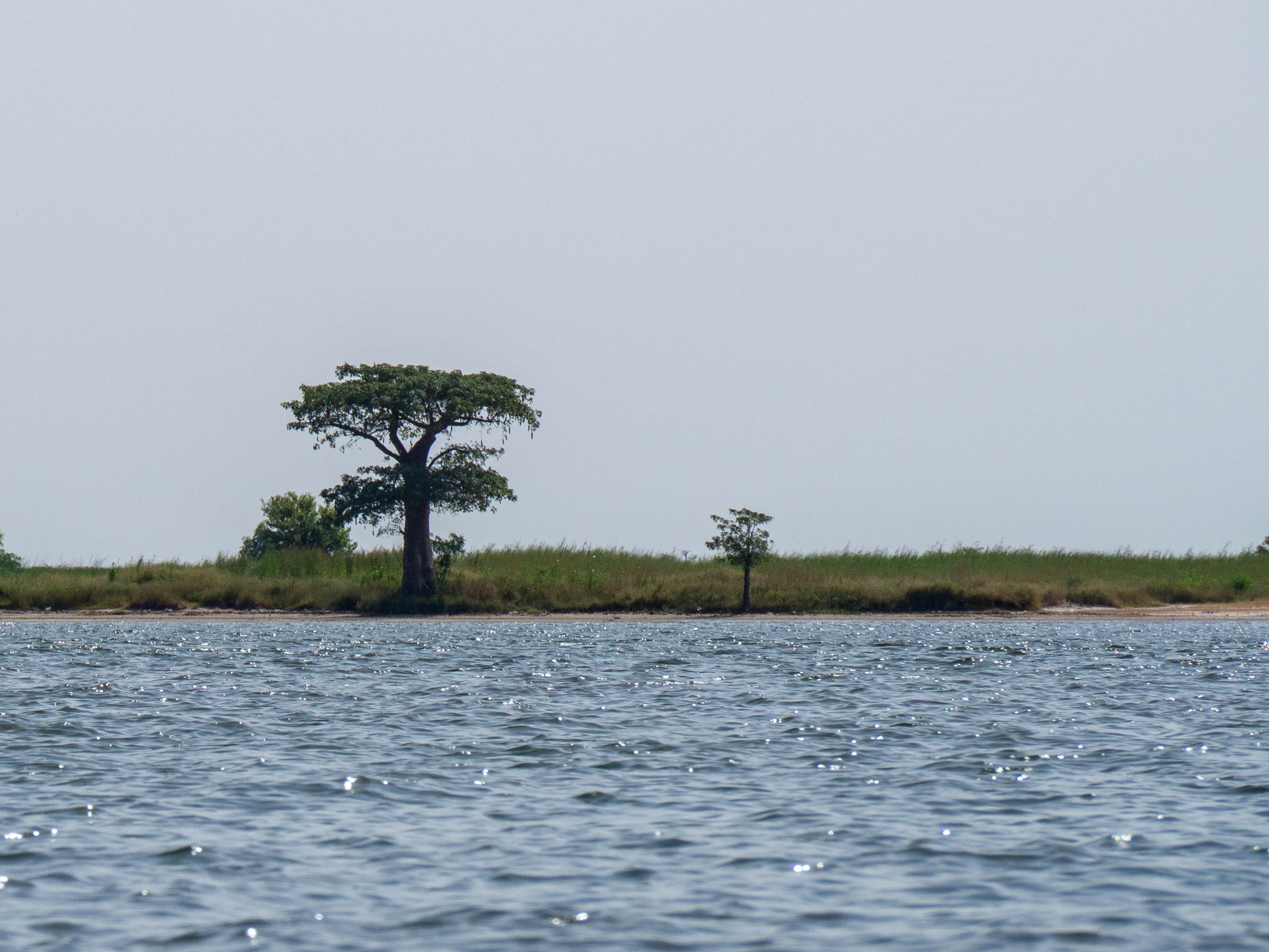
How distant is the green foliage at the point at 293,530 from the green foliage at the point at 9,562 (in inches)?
470

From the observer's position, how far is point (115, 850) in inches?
384

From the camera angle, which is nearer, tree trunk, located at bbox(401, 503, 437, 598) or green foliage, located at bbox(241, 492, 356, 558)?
tree trunk, located at bbox(401, 503, 437, 598)

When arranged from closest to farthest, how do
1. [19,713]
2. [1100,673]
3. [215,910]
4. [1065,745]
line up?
[215,910], [1065,745], [19,713], [1100,673]

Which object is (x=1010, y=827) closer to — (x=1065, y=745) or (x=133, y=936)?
(x=1065, y=745)

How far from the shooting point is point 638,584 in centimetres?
4547

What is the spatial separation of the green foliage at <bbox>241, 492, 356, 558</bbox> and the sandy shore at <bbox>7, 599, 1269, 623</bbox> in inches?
1122

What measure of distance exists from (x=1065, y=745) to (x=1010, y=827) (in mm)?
4960

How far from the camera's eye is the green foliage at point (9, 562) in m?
58.1

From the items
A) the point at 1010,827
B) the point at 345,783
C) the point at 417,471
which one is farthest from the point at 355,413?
the point at 1010,827

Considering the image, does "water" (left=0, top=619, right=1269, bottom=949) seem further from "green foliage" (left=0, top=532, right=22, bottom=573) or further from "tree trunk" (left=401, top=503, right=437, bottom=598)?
"green foliage" (left=0, top=532, right=22, bottom=573)

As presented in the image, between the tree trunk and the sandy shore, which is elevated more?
the tree trunk

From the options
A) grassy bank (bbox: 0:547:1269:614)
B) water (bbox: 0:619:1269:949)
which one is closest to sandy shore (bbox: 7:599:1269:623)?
grassy bank (bbox: 0:547:1269:614)

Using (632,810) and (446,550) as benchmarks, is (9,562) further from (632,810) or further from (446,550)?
(632,810)

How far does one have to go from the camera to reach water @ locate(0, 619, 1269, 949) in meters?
7.87
